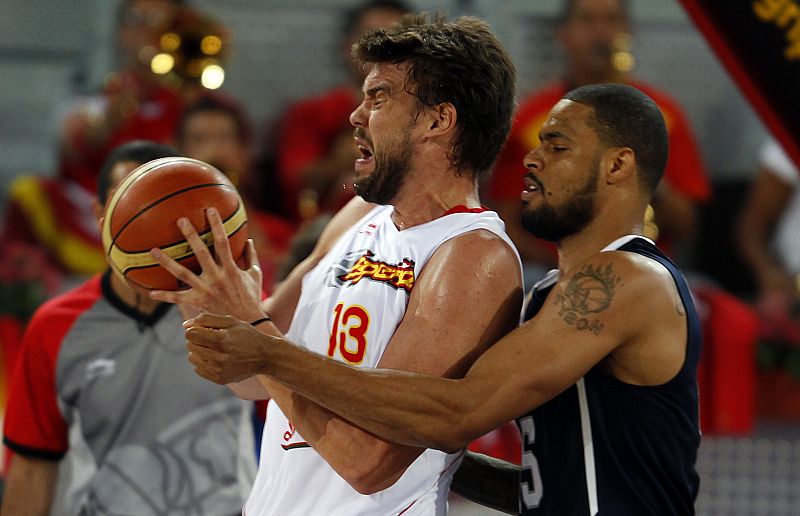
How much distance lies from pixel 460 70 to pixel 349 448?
1.06 meters

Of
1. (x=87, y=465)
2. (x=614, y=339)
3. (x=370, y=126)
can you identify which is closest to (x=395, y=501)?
(x=614, y=339)

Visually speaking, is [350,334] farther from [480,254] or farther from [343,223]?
[343,223]

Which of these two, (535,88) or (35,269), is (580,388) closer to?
(35,269)

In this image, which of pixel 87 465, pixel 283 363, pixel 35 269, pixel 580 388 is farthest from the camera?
pixel 35 269

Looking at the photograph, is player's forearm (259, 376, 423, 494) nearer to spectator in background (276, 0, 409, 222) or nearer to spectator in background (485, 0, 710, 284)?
spectator in background (485, 0, 710, 284)

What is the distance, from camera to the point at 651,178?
308 cm

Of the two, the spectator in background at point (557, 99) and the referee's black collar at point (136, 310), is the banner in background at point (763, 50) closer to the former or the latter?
the referee's black collar at point (136, 310)

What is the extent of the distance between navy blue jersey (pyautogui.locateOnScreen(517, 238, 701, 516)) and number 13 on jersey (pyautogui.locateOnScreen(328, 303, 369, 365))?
21.5 inches

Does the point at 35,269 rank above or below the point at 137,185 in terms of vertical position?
below

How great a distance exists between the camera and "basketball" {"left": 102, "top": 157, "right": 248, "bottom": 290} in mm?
2859

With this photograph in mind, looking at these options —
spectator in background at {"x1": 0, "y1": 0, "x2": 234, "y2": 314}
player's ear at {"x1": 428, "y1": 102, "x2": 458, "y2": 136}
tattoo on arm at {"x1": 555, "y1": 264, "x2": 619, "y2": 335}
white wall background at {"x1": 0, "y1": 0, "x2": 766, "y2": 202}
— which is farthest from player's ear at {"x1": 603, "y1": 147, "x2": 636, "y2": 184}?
white wall background at {"x1": 0, "y1": 0, "x2": 766, "y2": 202}

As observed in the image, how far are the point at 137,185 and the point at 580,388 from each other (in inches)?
50.0

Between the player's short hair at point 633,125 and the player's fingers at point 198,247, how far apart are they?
1.08m

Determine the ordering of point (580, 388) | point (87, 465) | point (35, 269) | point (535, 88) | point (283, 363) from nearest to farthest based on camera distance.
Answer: point (283, 363), point (580, 388), point (87, 465), point (35, 269), point (535, 88)
